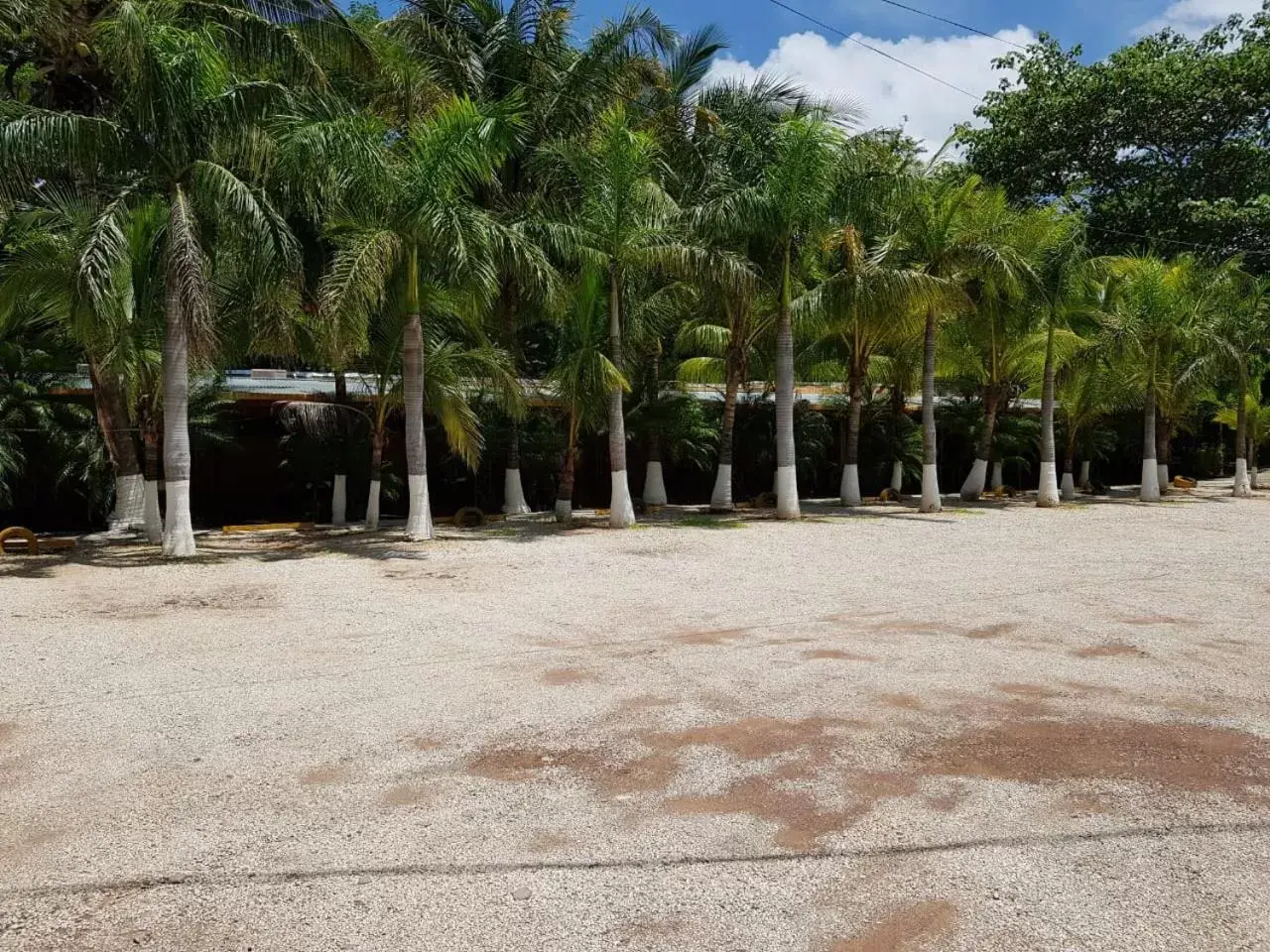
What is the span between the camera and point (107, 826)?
13.5 feet

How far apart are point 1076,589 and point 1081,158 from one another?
1154 inches

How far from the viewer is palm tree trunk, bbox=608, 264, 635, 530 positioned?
17.4 meters

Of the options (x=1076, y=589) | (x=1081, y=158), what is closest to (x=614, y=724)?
(x=1076, y=589)

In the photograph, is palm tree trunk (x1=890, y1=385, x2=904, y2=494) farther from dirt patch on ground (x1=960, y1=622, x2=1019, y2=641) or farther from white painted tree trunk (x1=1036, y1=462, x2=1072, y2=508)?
dirt patch on ground (x1=960, y1=622, x2=1019, y2=641)

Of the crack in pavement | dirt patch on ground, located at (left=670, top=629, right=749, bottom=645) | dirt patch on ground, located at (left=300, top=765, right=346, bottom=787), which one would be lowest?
the crack in pavement

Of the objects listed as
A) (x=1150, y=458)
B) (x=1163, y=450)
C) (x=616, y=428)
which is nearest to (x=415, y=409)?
(x=616, y=428)

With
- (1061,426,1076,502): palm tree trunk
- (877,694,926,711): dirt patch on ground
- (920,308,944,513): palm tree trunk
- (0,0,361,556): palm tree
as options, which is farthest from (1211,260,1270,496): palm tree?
(877,694,926,711): dirt patch on ground

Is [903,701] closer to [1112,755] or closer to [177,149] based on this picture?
[1112,755]

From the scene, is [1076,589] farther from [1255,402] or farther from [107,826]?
[1255,402]

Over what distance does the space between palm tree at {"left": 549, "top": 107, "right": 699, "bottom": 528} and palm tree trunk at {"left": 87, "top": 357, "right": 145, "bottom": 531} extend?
7.44 meters

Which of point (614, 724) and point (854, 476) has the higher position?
point (854, 476)

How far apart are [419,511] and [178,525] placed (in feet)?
11.6

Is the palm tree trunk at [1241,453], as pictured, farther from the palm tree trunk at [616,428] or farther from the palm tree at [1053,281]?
the palm tree trunk at [616,428]

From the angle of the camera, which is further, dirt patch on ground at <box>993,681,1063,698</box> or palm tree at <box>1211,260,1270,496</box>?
palm tree at <box>1211,260,1270,496</box>
